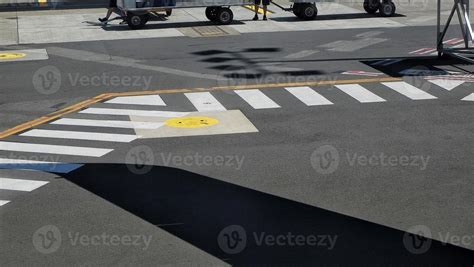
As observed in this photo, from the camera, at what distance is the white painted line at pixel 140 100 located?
81.8ft

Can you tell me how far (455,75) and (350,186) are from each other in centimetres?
1277

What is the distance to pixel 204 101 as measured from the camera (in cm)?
2492

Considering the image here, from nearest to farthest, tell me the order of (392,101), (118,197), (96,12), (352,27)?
1. (118,197)
2. (392,101)
3. (352,27)
4. (96,12)

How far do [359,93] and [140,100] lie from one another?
7.08 m

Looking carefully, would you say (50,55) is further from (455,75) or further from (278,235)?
(278,235)

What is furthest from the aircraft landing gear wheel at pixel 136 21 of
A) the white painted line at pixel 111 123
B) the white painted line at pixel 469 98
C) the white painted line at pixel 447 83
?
the white painted line at pixel 469 98

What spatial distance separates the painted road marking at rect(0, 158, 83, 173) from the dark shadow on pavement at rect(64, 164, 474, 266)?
485 mm

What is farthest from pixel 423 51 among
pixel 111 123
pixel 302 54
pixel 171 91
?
pixel 111 123

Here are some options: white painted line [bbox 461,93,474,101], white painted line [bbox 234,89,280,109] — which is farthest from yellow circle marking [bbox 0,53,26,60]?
white painted line [bbox 461,93,474,101]

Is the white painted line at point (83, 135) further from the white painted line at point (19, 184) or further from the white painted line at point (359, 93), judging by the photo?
the white painted line at point (359, 93)

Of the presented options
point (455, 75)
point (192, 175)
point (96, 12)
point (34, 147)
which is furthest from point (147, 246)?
point (96, 12)

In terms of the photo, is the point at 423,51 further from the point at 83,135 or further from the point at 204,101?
the point at 83,135

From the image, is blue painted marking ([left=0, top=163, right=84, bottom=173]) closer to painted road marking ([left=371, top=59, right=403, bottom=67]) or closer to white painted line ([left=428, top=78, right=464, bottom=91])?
white painted line ([left=428, top=78, right=464, bottom=91])

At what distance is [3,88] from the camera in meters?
Result: 27.7
